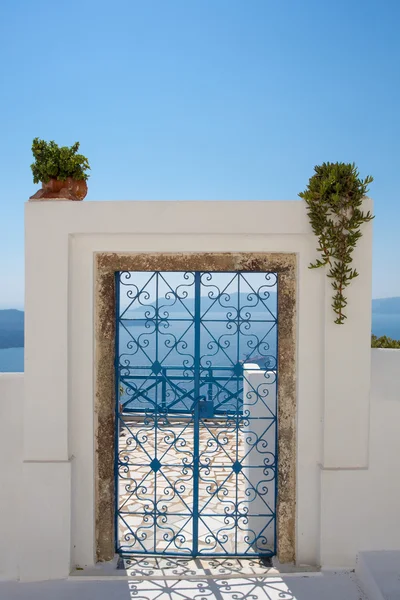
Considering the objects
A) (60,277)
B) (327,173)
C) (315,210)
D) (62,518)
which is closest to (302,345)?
(315,210)

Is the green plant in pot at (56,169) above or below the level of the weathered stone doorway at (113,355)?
above

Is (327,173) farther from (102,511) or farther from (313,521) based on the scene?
(102,511)

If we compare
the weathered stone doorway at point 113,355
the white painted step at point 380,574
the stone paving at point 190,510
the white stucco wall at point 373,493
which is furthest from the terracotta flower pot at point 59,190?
the white painted step at point 380,574

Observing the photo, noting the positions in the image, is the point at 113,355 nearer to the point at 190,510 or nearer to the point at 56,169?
the point at 190,510

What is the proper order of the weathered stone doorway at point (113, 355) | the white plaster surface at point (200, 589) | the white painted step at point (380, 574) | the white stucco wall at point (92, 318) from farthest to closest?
the weathered stone doorway at point (113, 355), the white stucco wall at point (92, 318), the white plaster surface at point (200, 589), the white painted step at point (380, 574)

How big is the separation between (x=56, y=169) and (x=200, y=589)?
353cm

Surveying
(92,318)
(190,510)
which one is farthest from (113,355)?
(190,510)

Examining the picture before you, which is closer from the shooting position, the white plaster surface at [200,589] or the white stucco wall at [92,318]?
the white plaster surface at [200,589]

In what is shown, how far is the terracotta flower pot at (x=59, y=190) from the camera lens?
3.85 m

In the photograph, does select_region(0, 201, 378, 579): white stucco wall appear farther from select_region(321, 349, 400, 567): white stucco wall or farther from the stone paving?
the stone paving

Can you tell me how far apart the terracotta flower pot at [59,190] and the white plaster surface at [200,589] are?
10.2ft

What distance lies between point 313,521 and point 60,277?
292cm

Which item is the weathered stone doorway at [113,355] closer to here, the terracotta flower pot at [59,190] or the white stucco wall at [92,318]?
the white stucco wall at [92,318]

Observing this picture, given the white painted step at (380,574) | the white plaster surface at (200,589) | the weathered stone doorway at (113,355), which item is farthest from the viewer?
the weathered stone doorway at (113,355)
